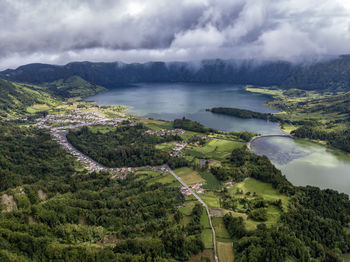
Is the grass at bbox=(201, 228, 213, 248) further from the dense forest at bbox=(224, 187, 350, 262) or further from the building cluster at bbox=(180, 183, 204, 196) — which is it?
the building cluster at bbox=(180, 183, 204, 196)

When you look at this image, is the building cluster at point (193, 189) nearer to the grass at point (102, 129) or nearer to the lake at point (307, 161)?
the lake at point (307, 161)

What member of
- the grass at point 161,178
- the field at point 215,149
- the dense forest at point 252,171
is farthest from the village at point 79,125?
the dense forest at point 252,171

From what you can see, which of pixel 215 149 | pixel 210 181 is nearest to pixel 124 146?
pixel 215 149

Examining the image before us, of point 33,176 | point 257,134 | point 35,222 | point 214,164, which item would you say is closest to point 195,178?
point 214,164

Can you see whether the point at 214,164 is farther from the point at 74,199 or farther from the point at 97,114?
the point at 97,114

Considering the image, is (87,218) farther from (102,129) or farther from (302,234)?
(102,129)
